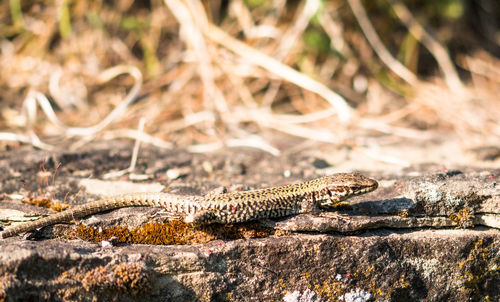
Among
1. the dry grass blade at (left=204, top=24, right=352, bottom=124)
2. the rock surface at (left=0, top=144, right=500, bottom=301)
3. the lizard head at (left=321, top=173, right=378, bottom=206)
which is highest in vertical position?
the dry grass blade at (left=204, top=24, right=352, bottom=124)

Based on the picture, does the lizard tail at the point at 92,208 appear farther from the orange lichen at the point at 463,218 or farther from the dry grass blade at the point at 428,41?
the dry grass blade at the point at 428,41

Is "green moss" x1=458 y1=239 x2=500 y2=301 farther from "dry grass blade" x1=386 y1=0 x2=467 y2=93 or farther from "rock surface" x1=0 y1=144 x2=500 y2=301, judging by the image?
"dry grass blade" x1=386 y1=0 x2=467 y2=93

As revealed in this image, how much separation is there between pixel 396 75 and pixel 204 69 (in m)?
3.91

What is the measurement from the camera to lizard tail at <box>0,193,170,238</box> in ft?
11.8

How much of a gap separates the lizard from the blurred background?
6.99ft

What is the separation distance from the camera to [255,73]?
7.93m

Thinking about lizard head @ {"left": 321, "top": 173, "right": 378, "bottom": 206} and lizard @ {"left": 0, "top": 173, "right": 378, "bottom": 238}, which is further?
lizard head @ {"left": 321, "top": 173, "right": 378, "bottom": 206}

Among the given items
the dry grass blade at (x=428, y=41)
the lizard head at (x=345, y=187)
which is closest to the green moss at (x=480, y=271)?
the lizard head at (x=345, y=187)

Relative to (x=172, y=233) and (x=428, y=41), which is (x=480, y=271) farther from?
(x=428, y=41)

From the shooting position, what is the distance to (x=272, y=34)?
8.09 metres

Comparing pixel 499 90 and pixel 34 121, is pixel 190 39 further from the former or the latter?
pixel 499 90

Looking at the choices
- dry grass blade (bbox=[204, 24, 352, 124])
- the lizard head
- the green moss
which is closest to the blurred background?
dry grass blade (bbox=[204, 24, 352, 124])

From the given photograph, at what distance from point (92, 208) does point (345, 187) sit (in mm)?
2210

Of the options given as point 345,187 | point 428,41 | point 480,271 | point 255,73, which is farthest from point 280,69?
point 480,271
